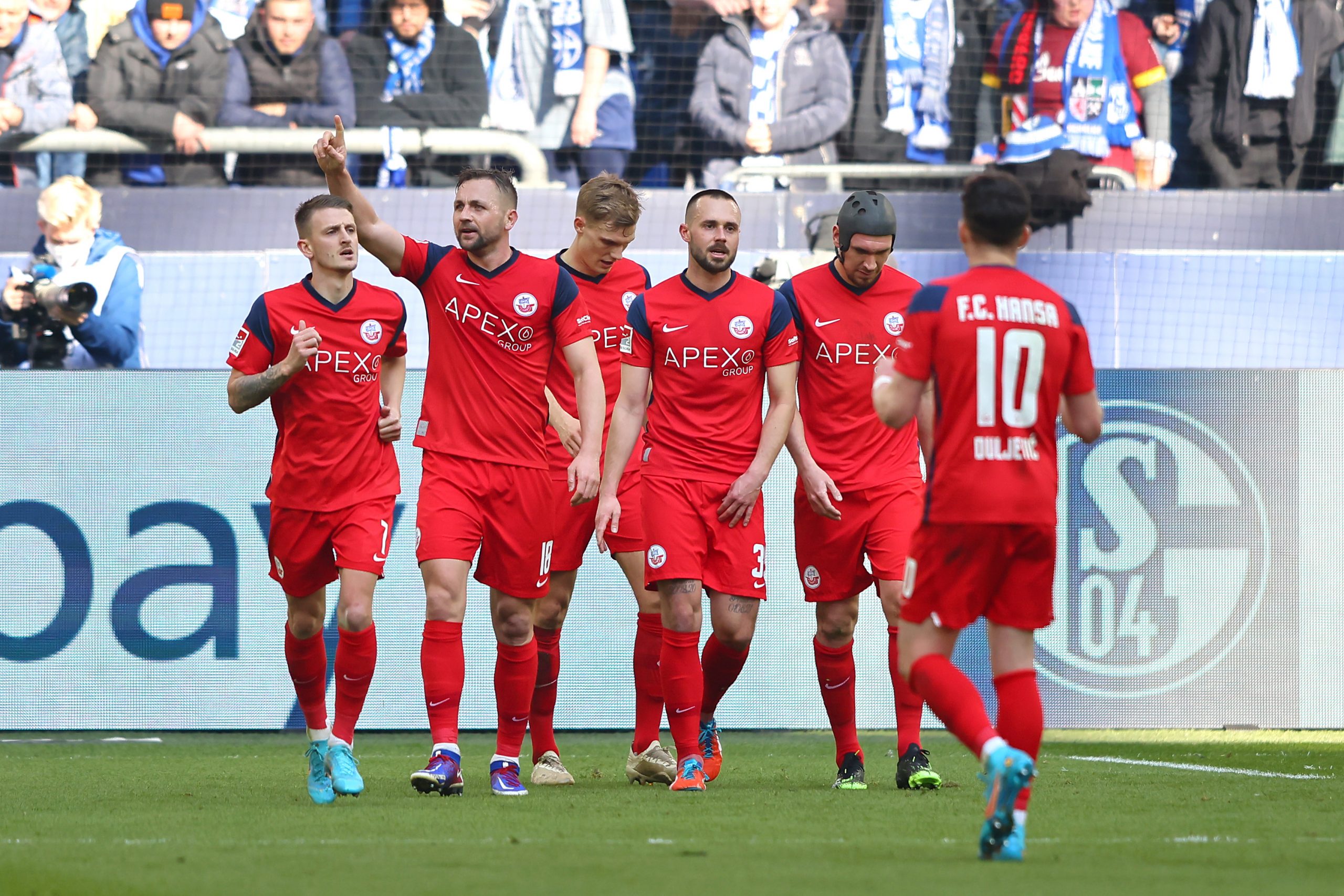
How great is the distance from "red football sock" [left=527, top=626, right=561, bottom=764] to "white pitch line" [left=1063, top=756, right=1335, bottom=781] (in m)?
2.53

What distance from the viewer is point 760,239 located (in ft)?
43.6

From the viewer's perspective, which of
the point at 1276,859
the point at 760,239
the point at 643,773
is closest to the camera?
the point at 1276,859

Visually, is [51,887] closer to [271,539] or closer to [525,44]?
[271,539]

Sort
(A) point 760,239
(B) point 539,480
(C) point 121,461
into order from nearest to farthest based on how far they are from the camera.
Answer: (B) point 539,480 < (C) point 121,461 < (A) point 760,239

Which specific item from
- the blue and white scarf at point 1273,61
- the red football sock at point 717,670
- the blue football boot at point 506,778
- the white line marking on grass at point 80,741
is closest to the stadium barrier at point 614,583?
the white line marking on grass at point 80,741

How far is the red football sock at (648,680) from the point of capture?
635 centimetres

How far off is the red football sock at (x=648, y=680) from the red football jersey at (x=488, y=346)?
1.03m

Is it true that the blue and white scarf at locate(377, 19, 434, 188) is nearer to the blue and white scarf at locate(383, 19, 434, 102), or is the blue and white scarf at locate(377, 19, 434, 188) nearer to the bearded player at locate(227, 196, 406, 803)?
the blue and white scarf at locate(383, 19, 434, 102)

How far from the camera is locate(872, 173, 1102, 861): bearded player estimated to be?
13.5 ft

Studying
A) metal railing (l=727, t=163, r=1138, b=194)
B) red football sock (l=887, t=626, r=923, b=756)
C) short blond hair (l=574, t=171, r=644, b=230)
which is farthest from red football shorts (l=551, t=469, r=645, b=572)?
metal railing (l=727, t=163, r=1138, b=194)

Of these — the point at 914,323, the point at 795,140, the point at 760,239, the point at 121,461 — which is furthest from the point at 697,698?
the point at 795,140

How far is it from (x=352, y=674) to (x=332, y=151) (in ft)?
6.04

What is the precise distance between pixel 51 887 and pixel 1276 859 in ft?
9.50

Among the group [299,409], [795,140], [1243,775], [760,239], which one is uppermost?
[795,140]
